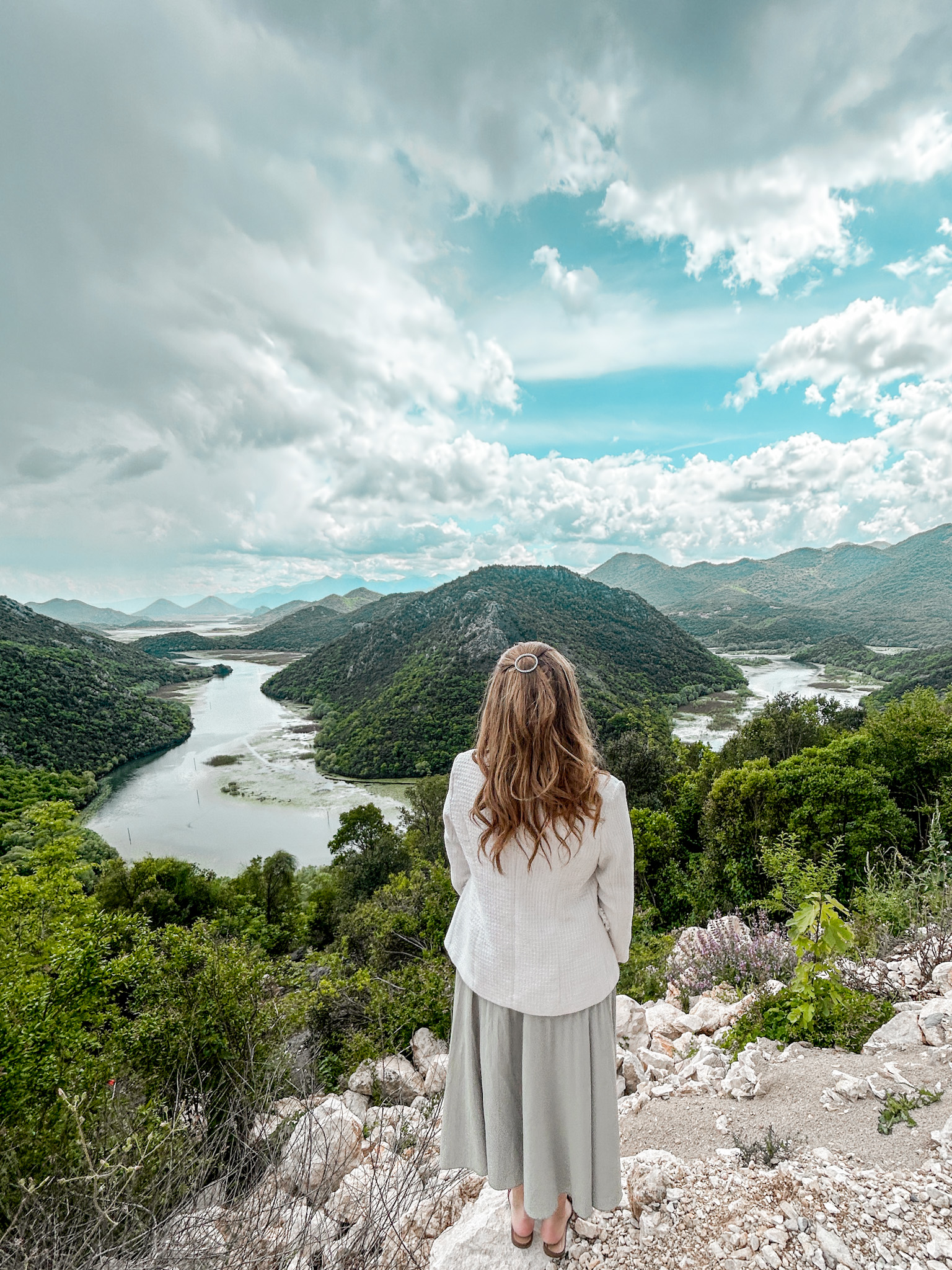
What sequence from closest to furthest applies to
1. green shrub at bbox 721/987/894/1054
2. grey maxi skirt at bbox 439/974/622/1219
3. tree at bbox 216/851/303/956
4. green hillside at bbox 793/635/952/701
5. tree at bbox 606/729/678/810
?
1. grey maxi skirt at bbox 439/974/622/1219
2. green shrub at bbox 721/987/894/1054
3. tree at bbox 216/851/303/956
4. tree at bbox 606/729/678/810
5. green hillside at bbox 793/635/952/701

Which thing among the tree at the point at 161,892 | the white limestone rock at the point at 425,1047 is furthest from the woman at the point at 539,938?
the tree at the point at 161,892

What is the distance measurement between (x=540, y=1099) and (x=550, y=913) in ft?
2.10

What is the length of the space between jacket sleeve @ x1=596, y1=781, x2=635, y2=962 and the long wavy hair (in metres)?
0.05

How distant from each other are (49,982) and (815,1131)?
6.96 m

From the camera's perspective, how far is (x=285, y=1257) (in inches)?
75.2

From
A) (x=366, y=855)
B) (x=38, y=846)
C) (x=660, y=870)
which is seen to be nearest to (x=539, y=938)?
(x=660, y=870)

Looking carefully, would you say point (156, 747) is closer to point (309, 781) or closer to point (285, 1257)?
point (309, 781)

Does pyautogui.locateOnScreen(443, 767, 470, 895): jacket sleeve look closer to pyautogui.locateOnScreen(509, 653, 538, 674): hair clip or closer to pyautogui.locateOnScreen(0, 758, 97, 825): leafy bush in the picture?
pyautogui.locateOnScreen(509, 653, 538, 674): hair clip

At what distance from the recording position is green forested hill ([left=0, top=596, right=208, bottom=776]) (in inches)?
2175

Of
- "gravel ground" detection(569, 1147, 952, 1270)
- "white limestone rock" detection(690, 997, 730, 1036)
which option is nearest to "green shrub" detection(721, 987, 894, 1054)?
"white limestone rock" detection(690, 997, 730, 1036)

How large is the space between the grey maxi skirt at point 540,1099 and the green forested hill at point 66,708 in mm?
65199

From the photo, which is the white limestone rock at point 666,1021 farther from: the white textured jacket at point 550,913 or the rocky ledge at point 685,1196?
the white textured jacket at point 550,913

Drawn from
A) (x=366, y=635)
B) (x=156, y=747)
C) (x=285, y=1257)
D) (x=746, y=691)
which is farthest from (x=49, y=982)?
(x=366, y=635)

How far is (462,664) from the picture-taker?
67438mm
